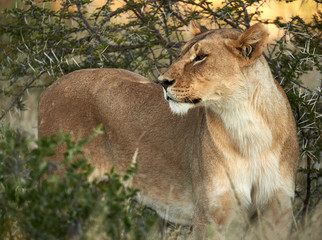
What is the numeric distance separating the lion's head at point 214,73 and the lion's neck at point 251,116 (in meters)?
0.07

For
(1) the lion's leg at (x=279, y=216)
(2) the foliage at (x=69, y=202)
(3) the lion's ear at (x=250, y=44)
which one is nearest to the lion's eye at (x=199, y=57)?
(3) the lion's ear at (x=250, y=44)

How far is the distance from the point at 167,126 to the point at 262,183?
906 mm

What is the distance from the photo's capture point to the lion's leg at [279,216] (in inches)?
140

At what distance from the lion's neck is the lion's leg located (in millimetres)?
303

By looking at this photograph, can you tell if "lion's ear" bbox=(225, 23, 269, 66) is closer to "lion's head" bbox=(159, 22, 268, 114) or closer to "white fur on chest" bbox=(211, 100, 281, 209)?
"lion's head" bbox=(159, 22, 268, 114)

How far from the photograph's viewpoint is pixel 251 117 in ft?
11.8

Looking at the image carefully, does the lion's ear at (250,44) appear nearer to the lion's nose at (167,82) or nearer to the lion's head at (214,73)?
the lion's head at (214,73)

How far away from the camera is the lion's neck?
3561 mm

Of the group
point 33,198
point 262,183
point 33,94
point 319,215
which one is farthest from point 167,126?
point 33,94

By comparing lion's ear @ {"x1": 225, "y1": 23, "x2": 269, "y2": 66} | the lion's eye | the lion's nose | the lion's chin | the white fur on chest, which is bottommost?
the white fur on chest

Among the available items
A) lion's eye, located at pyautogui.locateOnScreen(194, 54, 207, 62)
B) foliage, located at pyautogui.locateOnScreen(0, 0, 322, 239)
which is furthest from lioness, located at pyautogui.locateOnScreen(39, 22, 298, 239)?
foliage, located at pyautogui.locateOnScreen(0, 0, 322, 239)

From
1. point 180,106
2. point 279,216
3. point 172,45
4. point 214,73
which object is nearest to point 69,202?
point 180,106

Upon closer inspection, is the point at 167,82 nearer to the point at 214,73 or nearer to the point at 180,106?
the point at 180,106

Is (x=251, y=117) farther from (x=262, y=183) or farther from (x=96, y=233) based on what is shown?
(x=96, y=233)
